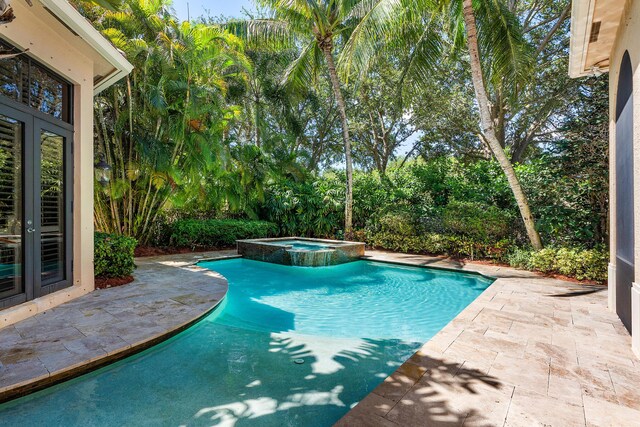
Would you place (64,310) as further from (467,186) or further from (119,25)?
(467,186)

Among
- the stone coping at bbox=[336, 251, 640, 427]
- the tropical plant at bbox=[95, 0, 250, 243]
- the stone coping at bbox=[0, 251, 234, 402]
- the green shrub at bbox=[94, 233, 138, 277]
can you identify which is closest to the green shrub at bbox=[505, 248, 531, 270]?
the stone coping at bbox=[336, 251, 640, 427]

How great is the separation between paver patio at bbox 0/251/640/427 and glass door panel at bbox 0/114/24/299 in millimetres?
634

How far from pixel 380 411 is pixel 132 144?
9962 mm

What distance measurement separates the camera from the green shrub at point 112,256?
670 cm

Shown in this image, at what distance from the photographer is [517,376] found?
3.32 metres

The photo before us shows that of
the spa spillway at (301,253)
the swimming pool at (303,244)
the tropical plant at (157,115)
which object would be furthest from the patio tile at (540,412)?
the tropical plant at (157,115)

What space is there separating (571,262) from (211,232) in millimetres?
11520

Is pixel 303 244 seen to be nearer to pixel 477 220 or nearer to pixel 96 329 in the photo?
pixel 477 220

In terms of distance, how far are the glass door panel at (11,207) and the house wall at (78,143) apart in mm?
407

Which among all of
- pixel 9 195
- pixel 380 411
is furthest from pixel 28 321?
pixel 380 411

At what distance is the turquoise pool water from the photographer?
2.90 metres

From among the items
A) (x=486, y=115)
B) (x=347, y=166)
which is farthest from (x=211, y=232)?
(x=486, y=115)

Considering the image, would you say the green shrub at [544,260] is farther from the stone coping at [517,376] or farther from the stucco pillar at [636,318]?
the stucco pillar at [636,318]

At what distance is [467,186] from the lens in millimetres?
12047
